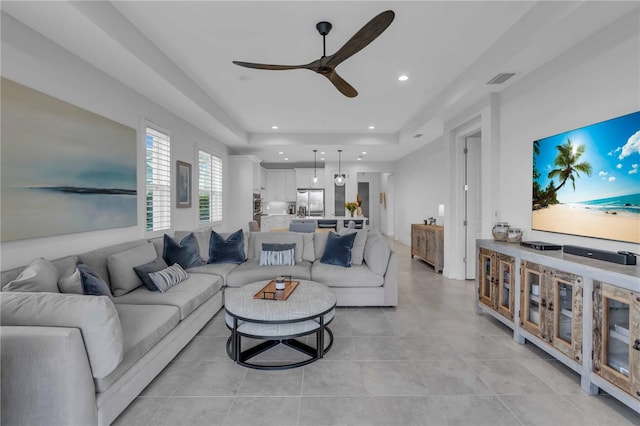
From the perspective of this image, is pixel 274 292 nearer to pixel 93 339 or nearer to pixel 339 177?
pixel 93 339

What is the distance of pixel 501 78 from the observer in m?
3.24

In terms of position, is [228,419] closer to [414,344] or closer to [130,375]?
[130,375]

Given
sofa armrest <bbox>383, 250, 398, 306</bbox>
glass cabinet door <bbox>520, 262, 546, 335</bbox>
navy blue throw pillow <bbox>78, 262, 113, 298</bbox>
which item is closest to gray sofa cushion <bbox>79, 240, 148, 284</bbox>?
navy blue throw pillow <bbox>78, 262, 113, 298</bbox>

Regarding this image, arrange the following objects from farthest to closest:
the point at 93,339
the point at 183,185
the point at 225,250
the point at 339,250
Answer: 1. the point at 183,185
2. the point at 225,250
3. the point at 339,250
4. the point at 93,339

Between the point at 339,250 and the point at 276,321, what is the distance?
1.77 m

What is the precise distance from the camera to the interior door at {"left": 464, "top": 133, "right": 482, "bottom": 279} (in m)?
4.95

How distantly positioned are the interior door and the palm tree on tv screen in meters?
2.17

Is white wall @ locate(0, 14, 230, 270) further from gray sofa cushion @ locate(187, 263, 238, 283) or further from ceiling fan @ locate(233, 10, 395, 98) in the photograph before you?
ceiling fan @ locate(233, 10, 395, 98)

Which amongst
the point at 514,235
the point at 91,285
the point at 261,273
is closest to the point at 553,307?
the point at 514,235

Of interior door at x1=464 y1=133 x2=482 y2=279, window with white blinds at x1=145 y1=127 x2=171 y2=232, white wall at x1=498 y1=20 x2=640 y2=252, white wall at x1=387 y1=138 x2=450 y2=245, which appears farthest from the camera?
white wall at x1=387 y1=138 x2=450 y2=245

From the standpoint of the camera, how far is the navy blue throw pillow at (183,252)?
3500 millimetres

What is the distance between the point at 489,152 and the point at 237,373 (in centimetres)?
376

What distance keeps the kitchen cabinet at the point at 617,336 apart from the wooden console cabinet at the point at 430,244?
3516mm

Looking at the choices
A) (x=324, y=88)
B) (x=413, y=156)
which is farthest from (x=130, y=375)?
(x=413, y=156)
